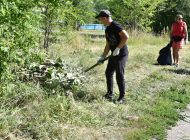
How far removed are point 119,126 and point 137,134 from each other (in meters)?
0.49

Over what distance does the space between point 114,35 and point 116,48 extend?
27 centimetres

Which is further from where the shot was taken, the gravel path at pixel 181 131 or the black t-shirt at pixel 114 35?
the black t-shirt at pixel 114 35

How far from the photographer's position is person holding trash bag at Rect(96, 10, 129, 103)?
9.16 metres

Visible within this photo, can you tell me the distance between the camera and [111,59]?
9.52 metres

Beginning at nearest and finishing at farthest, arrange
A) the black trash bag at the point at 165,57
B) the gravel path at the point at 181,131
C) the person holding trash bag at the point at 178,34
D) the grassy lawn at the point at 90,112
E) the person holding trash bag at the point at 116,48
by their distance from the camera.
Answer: the grassy lawn at the point at 90,112
the gravel path at the point at 181,131
the person holding trash bag at the point at 116,48
the person holding trash bag at the point at 178,34
the black trash bag at the point at 165,57

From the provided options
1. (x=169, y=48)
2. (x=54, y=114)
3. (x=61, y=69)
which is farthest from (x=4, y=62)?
(x=169, y=48)

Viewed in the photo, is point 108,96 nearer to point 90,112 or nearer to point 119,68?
A: point 119,68

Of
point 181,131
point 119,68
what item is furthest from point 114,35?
point 181,131

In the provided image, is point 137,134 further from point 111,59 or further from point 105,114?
point 111,59

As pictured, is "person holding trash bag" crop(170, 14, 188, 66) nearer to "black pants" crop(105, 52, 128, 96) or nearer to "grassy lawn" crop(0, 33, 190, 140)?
"grassy lawn" crop(0, 33, 190, 140)

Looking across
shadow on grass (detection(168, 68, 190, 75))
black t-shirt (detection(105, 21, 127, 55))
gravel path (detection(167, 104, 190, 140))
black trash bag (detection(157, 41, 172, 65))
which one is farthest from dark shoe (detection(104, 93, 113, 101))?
black trash bag (detection(157, 41, 172, 65))

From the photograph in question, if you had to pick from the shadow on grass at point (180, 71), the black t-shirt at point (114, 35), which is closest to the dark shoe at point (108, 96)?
the black t-shirt at point (114, 35)

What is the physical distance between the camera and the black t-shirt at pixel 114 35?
9.19 metres

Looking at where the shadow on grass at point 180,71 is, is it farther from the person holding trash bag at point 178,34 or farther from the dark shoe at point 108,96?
the dark shoe at point 108,96
